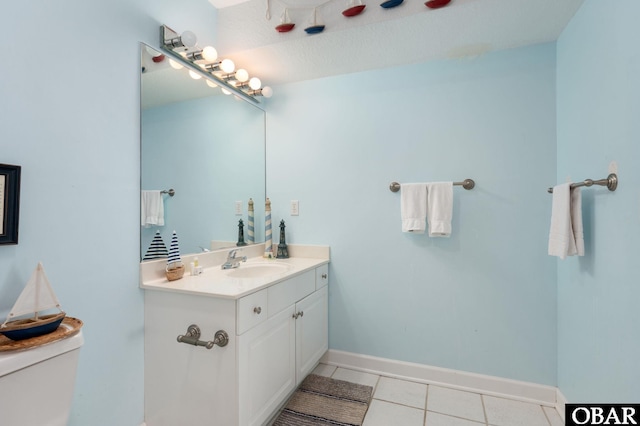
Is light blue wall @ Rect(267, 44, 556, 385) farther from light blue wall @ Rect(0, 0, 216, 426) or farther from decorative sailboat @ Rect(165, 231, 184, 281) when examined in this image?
light blue wall @ Rect(0, 0, 216, 426)

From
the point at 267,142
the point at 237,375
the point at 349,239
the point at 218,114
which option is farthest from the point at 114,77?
the point at 349,239

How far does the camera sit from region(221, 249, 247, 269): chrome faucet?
74.0 inches

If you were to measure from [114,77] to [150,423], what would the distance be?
5.30 ft

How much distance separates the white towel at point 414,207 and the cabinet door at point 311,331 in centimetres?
76

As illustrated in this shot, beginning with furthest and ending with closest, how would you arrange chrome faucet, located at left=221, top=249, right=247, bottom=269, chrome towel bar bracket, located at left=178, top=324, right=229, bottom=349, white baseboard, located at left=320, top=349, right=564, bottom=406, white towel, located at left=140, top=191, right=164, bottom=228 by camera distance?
chrome faucet, located at left=221, top=249, right=247, bottom=269, white baseboard, located at left=320, top=349, right=564, bottom=406, white towel, located at left=140, top=191, right=164, bottom=228, chrome towel bar bracket, located at left=178, top=324, right=229, bottom=349

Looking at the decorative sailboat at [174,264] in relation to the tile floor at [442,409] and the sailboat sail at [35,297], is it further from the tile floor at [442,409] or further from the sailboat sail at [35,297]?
the tile floor at [442,409]

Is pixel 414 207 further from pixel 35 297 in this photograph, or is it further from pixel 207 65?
pixel 35 297

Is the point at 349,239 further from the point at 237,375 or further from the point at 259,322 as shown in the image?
the point at 237,375

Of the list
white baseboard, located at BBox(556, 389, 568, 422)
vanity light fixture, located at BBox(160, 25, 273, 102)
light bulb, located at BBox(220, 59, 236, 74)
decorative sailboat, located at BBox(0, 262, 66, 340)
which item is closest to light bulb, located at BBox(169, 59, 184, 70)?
vanity light fixture, located at BBox(160, 25, 273, 102)

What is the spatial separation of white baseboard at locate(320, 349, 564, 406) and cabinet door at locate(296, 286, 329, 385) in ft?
0.67

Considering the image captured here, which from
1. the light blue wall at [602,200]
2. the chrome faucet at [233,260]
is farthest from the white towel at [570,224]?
the chrome faucet at [233,260]

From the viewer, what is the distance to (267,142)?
7.91 ft

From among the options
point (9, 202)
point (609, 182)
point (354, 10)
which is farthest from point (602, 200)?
point (9, 202)

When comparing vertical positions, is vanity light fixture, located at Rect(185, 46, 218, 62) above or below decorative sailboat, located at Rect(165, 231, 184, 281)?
above
